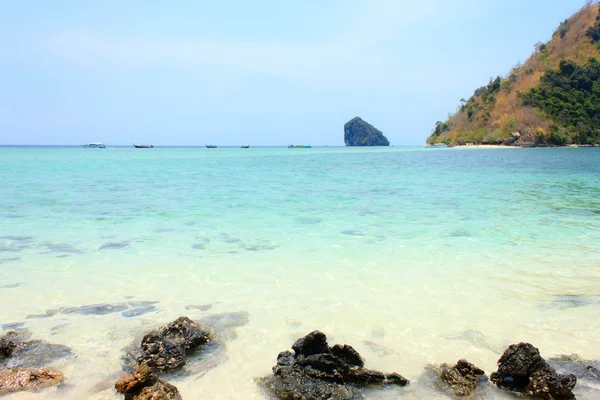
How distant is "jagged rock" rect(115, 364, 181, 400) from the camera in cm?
289

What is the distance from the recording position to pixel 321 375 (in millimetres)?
3266

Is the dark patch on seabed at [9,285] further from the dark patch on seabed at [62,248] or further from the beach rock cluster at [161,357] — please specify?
the beach rock cluster at [161,357]

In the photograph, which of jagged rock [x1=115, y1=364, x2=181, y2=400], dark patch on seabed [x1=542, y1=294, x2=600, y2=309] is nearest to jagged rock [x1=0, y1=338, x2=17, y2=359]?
jagged rock [x1=115, y1=364, x2=181, y2=400]

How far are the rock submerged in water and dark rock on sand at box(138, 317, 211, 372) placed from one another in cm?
79

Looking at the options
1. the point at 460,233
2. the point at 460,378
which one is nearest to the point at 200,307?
the point at 460,378

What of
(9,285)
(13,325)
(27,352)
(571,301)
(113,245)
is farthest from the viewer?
(113,245)

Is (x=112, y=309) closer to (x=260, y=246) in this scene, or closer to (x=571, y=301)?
(x=260, y=246)

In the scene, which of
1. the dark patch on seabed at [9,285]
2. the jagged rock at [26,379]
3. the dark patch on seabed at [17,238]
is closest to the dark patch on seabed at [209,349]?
the jagged rock at [26,379]

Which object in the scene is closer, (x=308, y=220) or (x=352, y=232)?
(x=352, y=232)

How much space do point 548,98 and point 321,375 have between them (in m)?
108

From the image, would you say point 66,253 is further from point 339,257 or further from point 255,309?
point 339,257

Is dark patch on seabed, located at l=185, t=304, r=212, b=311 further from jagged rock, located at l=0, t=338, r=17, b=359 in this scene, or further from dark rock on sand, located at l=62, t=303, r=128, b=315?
jagged rock, located at l=0, t=338, r=17, b=359

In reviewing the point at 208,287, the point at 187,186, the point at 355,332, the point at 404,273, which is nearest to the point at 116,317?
the point at 208,287

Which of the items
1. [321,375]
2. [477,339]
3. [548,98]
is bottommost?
[477,339]
